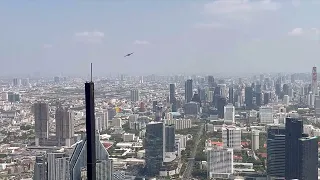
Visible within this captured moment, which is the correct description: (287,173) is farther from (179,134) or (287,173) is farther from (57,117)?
(57,117)

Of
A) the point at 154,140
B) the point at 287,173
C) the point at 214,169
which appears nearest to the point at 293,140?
the point at 287,173

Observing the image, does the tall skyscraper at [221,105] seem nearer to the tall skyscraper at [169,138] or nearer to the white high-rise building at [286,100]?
the white high-rise building at [286,100]

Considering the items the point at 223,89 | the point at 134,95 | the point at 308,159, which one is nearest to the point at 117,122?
the point at 134,95

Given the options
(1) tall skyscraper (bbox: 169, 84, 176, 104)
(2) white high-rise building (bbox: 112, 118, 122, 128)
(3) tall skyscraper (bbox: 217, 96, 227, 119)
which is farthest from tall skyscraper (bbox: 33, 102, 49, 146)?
(3) tall skyscraper (bbox: 217, 96, 227, 119)

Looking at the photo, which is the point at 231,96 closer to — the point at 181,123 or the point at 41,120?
the point at 181,123

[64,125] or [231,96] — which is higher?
[231,96]
